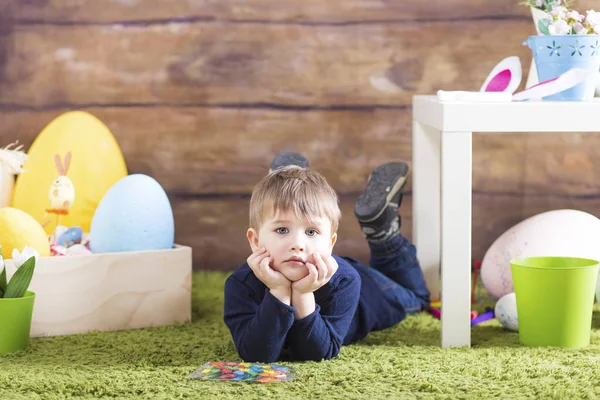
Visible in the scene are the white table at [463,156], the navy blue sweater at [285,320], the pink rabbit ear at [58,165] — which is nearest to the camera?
the navy blue sweater at [285,320]

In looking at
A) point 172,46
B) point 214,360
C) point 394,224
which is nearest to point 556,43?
point 394,224

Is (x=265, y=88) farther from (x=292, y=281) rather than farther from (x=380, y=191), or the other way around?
(x=292, y=281)

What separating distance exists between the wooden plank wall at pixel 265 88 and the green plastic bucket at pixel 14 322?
0.72 meters

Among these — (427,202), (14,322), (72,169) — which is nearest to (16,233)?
(14,322)

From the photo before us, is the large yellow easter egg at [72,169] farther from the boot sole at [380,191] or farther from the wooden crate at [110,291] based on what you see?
the boot sole at [380,191]

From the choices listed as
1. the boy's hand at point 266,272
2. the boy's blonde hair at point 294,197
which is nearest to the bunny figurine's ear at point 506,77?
the boy's blonde hair at point 294,197

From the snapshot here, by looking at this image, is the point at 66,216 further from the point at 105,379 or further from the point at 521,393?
the point at 521,393

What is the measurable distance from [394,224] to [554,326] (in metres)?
0.41

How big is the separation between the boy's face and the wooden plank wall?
805 millimetres

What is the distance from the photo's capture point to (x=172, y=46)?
6.75ft

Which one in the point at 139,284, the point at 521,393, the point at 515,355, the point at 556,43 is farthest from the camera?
the point at 139,284

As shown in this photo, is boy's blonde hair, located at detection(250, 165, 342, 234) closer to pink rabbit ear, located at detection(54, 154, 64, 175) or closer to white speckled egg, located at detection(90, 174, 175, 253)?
white speckled egg, located at detection(90, 174, 175, 253)

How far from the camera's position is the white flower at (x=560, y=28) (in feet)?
4.92

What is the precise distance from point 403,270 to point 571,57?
0.55 meters
